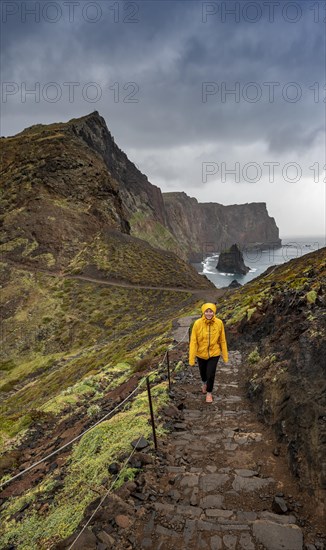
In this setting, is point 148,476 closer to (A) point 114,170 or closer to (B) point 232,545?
(B) point 232,545

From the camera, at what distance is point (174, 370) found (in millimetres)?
11336

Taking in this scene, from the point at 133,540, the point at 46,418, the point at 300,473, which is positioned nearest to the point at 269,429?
the point at 300,473

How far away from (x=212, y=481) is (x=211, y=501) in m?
0.46

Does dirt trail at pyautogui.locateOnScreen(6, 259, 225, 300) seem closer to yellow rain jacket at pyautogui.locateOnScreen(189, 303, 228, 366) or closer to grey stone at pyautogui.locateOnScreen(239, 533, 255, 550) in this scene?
yellow rain jacket at pyautogui.locateOnScreen(189, 303, 228, 366)

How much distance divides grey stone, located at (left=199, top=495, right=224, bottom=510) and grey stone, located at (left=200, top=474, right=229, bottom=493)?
5.9 inches

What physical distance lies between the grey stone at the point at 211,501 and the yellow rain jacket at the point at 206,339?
12.7ft

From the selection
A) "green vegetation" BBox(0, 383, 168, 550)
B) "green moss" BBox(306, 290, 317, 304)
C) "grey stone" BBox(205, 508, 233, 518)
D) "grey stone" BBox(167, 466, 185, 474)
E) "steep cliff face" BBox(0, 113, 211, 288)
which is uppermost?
"steep cliff face" BBox(0, 113, 211, 288)

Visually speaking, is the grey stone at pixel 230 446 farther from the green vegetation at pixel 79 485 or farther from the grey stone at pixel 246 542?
the grey stone at pixel 246 542

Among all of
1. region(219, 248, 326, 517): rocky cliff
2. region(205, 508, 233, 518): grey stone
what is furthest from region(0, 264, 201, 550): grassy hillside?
region(219, 248, 326, 517): rocky cliff

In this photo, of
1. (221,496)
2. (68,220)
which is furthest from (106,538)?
(68,220)

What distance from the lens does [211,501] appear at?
480 cm

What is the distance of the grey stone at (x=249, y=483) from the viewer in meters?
5.00

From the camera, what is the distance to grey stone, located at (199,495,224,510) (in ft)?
15.5

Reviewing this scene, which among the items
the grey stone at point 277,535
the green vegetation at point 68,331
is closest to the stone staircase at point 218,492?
the grey stone at point 277,535
